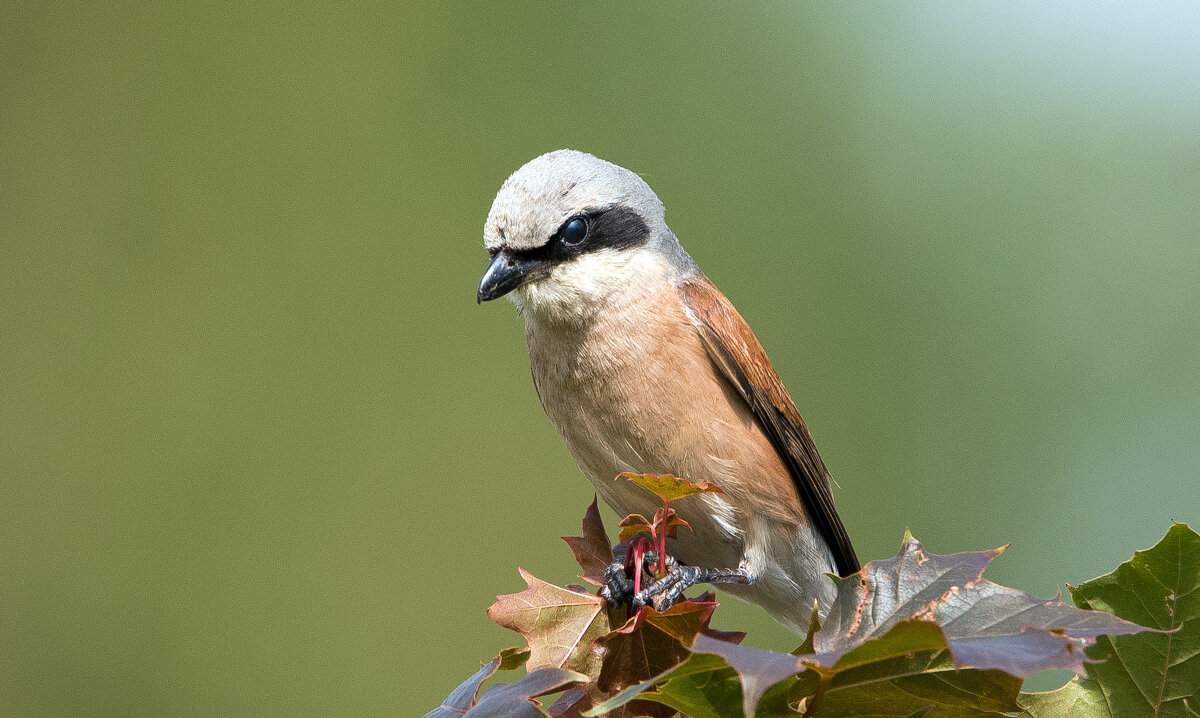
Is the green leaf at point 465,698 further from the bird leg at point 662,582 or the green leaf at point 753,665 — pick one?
the green leaf at point 753,665

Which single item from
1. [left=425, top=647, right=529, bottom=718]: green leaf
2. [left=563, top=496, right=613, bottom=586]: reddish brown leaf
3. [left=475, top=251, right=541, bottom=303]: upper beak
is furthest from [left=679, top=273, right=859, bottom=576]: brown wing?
[left=425, top=647, right=529, bottom=718]: green leaf

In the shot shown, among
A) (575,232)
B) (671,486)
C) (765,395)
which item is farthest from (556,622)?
(765,395)

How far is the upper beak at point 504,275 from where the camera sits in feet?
8.54

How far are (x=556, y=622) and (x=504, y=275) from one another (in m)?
1.37

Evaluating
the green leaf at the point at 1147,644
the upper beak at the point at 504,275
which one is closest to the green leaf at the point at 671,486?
the green leaf at the point at 1147,644

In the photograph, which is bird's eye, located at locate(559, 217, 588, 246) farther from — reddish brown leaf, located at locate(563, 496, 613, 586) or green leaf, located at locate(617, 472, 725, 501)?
green leaf, located at locate(617, 472, 725, 501)

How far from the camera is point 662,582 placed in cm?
147

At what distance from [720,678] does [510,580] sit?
5.87 m

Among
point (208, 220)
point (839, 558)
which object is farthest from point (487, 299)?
point (208, 220)

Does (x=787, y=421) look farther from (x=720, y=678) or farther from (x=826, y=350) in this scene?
(x=826, y=350)

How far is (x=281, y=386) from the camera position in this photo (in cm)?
726

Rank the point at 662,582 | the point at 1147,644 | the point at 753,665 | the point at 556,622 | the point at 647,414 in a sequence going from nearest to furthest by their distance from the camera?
1. the point at 753,665
2. the point at 1147,644
3. the point at 556,622
4. the point at 662,582
5. the point at 647,414

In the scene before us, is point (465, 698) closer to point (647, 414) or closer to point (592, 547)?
point (592, 547)

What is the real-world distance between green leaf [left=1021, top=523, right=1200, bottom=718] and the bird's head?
1656mm
